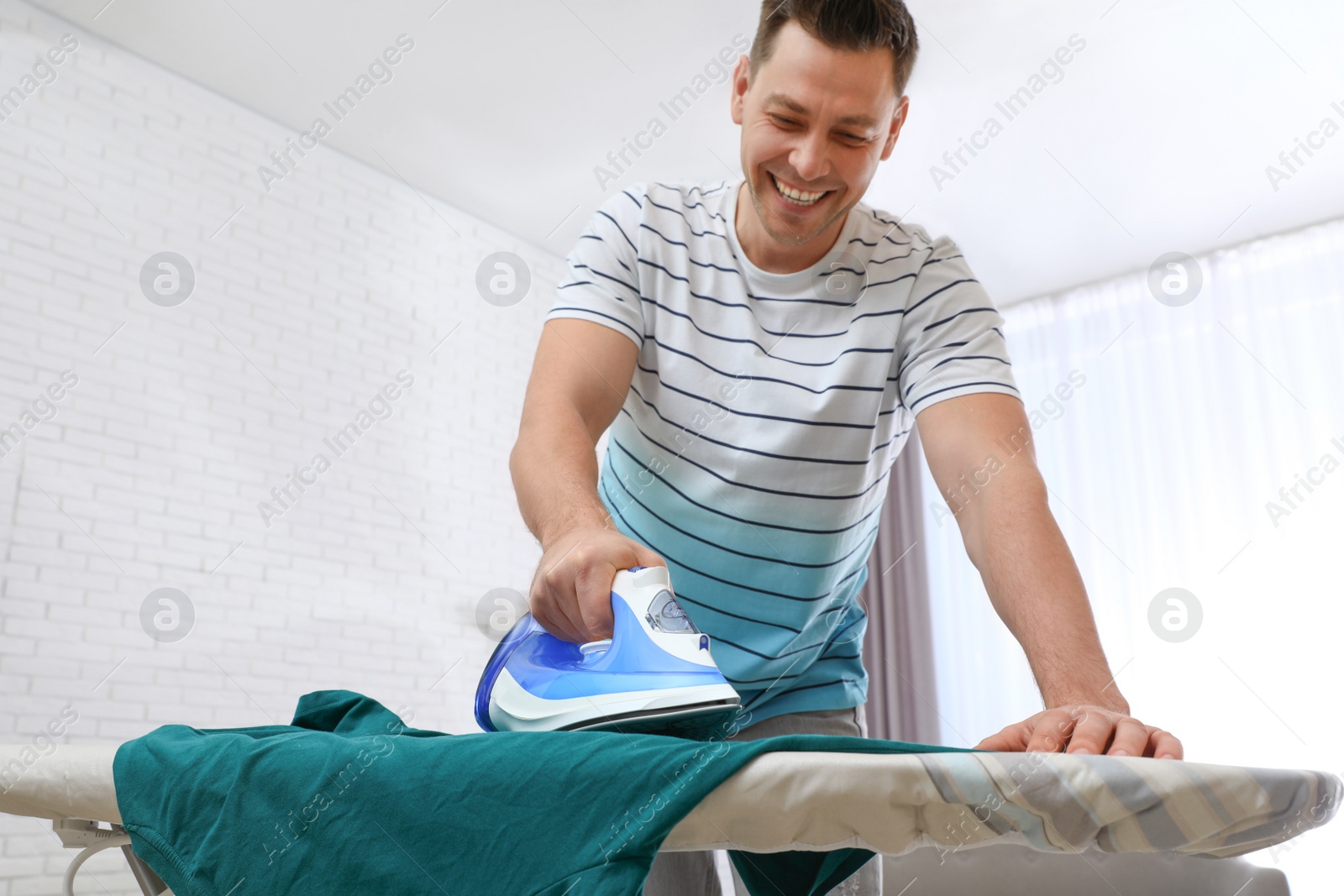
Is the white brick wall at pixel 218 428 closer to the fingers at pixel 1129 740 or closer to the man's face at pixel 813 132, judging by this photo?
the man's face at pixel 813 132

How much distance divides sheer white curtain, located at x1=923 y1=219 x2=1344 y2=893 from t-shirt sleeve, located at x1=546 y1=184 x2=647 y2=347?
3.72m

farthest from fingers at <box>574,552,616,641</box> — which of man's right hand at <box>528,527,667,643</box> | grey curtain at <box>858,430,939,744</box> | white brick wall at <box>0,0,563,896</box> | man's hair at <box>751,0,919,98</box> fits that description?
grey curtain at <box>858,430,939,744</box>

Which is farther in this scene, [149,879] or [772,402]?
[772,402]

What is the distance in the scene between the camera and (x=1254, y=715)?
411 cm

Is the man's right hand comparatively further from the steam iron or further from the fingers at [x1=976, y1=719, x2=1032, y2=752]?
the fingers at [x1=976, y1=719, x2=1032, y2=752]

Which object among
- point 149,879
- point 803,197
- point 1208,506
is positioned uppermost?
point 1208,506

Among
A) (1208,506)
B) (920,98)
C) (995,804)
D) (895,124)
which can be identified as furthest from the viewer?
(1208,506)

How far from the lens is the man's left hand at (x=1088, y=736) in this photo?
636 millimetres

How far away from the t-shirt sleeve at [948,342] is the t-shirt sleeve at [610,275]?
0.31m

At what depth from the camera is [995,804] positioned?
1.63ft

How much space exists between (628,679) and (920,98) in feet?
12.0

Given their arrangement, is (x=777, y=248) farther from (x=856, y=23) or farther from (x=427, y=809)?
(x=427, y=809)

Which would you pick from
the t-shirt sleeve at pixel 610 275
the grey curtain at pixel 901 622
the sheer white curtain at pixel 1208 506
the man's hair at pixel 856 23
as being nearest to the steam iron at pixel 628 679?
the t-shirt sleeve at pixel 610 275

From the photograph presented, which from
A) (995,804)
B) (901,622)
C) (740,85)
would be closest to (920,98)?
(901,622)
